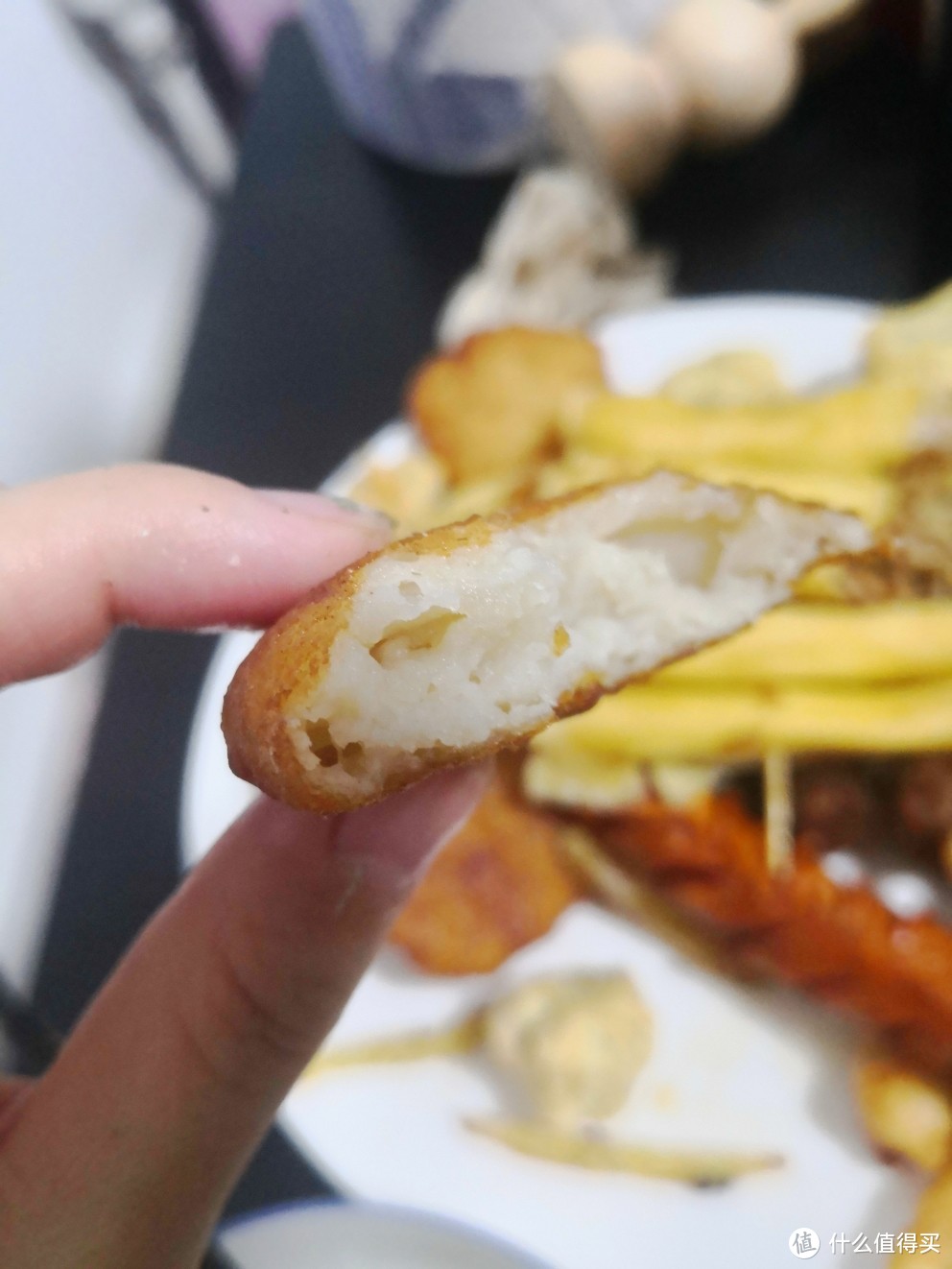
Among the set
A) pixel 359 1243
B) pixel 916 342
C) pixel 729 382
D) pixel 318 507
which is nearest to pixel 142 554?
pixel 318 507

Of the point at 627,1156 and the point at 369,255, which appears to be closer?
the point at 627,1156

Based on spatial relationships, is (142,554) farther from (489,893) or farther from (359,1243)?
(359,1243)

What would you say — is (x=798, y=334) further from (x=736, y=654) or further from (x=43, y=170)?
(x=43, y=170)

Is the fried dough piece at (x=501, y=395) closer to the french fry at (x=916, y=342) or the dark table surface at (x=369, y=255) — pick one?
the dark table surface at (x=369, y=255)

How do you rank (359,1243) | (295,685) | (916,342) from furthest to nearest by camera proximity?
(916,342), (359,1243), (295,685)

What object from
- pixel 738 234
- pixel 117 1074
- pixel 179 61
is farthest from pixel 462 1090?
pixel 179 61

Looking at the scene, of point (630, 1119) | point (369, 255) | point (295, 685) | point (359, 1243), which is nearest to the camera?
point (295, 685)
